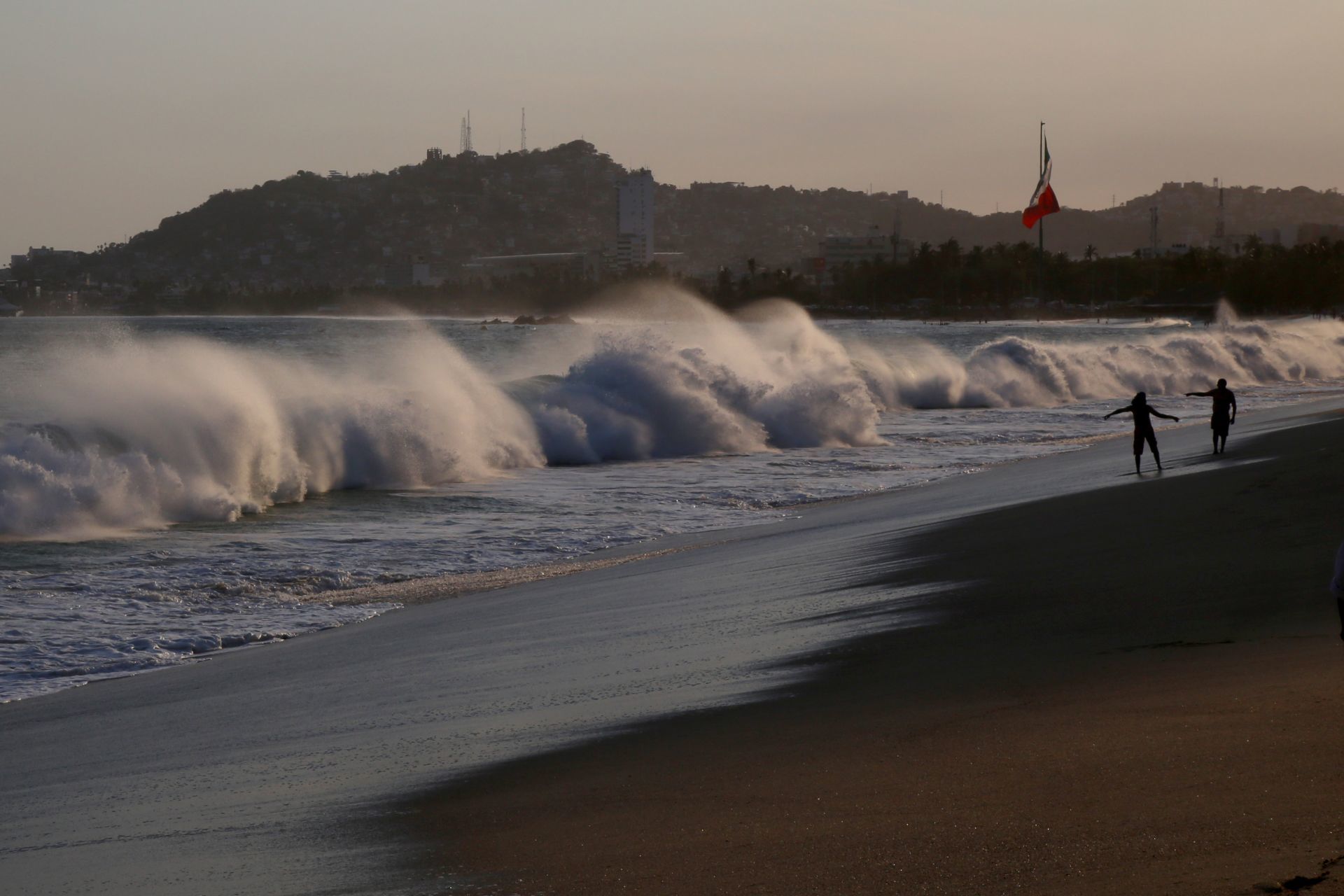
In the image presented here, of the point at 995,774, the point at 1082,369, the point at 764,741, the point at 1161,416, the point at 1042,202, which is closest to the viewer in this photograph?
the point at 995,774

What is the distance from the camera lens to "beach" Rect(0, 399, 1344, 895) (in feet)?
14.2

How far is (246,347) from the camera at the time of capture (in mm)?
90438

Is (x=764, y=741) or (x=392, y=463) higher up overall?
(x=764, y=741)

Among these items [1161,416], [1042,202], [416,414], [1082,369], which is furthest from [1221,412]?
[1042,202]

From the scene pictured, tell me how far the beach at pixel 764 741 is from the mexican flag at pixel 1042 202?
52.2 metres

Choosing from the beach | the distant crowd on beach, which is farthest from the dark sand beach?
the distant crowd on beach

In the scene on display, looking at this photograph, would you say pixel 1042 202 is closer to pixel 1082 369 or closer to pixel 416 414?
pixel 1082 369

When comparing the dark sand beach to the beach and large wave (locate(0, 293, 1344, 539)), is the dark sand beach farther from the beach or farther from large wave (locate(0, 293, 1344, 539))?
large wave (locate(0, 293, 1344, 539))

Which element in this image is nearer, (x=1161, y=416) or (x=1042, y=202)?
(x=1161, y=416)

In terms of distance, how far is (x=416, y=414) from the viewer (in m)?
24.8

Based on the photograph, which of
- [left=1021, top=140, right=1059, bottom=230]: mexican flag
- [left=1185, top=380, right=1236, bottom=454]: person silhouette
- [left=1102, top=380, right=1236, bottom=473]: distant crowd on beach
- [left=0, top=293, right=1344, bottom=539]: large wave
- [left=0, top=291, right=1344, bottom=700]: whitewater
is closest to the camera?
[left=0, top=291, right=1344, bottom=700]: whitewater

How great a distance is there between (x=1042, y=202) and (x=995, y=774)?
208 ft

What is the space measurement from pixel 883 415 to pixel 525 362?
33718 millimetres

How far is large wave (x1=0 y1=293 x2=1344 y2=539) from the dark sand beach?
11912 mm
